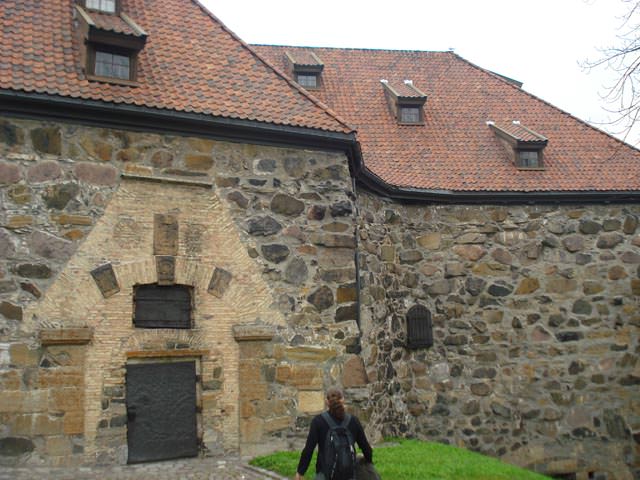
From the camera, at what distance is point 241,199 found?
9.37 meters

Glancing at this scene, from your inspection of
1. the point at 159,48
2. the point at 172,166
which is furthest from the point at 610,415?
the point at 159,48

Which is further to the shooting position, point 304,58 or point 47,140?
point 304,58

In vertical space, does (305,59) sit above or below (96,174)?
above

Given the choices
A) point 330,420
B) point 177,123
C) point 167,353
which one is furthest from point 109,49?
point 330,420

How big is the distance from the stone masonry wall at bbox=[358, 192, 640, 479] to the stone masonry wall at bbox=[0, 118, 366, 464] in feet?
8.38

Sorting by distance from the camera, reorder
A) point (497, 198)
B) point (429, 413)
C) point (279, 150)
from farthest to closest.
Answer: point (497, 198) → point (429, 413) → point (279, 150)

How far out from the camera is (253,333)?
9.05 meters

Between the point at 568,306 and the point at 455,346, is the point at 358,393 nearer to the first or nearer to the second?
the point at 455,346

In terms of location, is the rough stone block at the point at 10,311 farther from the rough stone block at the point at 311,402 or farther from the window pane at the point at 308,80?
the window pane at the point at 308,80

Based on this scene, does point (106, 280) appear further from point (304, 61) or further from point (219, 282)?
point (304, 61)

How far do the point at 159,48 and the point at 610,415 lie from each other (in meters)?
9.75

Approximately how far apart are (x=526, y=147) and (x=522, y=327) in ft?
11.4

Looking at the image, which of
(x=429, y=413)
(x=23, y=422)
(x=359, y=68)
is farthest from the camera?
(x=359, y=68)

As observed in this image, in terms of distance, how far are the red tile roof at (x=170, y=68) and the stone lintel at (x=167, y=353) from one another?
293 centimetres
